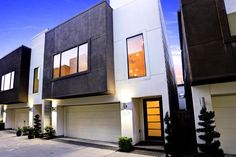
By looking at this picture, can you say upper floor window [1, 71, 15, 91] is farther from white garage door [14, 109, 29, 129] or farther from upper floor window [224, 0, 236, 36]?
upper floor window [224, 0, 236, 36]

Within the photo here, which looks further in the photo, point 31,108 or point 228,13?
point 31,108

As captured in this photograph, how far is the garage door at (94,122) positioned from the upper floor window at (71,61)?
2598 millimetres

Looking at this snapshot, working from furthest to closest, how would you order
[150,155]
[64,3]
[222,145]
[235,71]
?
1. [64,3]
2. [150,155]
3. [222,145]
4. [235,71]

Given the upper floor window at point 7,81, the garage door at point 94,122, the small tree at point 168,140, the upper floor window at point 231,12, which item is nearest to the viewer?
the upper floor window at point 231,12

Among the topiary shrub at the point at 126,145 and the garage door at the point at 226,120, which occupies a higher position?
the garage door at the point at 226,120

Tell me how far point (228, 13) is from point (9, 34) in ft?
60.1

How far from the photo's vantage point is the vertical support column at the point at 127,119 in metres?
7.54

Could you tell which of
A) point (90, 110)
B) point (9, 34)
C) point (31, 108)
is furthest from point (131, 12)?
point (9, 34)

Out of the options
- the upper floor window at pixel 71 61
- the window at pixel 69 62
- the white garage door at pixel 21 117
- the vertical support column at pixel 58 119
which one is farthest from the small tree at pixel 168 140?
the white garage door at pixel 21 117

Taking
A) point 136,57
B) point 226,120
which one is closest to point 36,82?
point 136,57

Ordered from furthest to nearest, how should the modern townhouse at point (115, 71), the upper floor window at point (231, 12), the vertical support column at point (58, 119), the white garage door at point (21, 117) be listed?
the white garage door at point (21, 117), the vertical support column at point (58, 119), the modern townhouse at point (115, 71), the upper floor window at point (231, 12)

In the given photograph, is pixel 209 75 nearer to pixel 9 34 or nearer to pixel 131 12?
pixel 131 12

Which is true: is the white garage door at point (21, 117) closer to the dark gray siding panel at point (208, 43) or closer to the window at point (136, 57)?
the window at point (136, 57)

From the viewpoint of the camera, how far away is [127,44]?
834 cm
